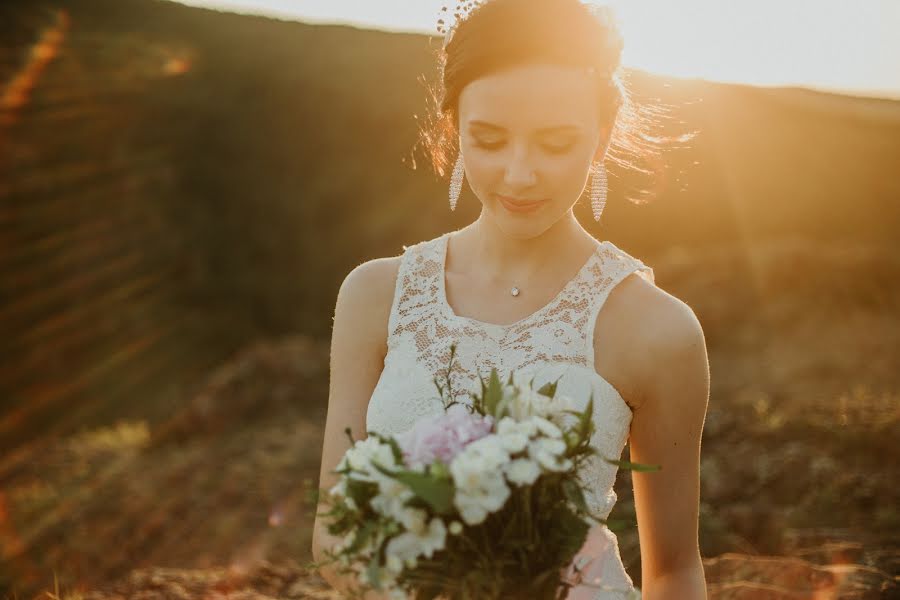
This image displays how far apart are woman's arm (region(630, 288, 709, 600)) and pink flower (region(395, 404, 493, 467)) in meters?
1.07

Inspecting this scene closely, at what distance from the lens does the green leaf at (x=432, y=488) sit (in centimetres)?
155

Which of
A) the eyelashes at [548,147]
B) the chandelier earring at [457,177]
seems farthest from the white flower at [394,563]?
the chandelier earring at [457,177]

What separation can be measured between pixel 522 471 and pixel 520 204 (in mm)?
1123

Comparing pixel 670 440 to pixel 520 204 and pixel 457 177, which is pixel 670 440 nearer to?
pixel 520 204

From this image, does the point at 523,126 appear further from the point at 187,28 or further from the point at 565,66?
the point at 187,28

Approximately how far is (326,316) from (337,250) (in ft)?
6.32

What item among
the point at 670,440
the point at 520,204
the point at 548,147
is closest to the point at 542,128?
the point at 548,147

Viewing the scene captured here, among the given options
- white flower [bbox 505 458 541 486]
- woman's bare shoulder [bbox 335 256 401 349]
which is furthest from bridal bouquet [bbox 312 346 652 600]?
woman's bare shoulder [bbox 335 256 401 349]

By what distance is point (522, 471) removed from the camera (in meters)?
1.57

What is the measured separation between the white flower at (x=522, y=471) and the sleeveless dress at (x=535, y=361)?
0.97m

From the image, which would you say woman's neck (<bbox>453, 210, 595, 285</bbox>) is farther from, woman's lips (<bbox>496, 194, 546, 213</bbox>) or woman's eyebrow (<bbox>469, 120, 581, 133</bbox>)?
woman's eyebrow (<bbox>469, 120, 581, 133</bbox>)

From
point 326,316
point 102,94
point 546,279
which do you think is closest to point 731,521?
point 546,279

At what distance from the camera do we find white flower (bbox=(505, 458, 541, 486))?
1564mm

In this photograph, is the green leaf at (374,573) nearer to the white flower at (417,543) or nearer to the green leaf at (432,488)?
the white flower at (417,543)
